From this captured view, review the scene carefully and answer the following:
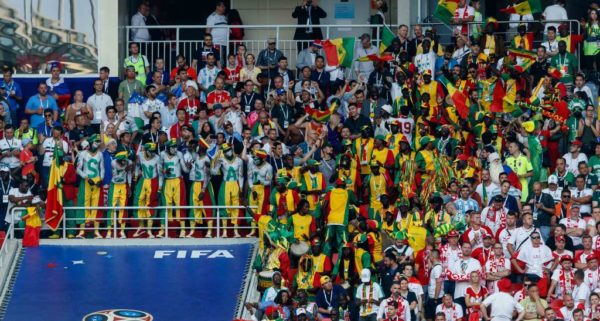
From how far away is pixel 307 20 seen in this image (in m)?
39.8

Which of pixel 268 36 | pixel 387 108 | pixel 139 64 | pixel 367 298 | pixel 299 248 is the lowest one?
pixel 367 298

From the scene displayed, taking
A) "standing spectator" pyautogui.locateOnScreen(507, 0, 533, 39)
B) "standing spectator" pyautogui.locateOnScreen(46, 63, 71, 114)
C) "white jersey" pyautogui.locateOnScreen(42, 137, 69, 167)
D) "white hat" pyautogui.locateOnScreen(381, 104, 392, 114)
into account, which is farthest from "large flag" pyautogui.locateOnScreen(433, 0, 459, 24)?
"white jersey" pyautogui.locateOnScreen(42, 137, 69, 167)

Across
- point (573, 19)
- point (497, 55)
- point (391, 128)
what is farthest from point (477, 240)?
point (573, 19)

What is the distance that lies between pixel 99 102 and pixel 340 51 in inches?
180

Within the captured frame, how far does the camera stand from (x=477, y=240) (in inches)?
1272

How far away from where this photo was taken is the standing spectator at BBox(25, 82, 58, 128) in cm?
3691

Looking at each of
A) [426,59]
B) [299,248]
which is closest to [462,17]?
[426,59]

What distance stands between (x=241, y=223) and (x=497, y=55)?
589 cm

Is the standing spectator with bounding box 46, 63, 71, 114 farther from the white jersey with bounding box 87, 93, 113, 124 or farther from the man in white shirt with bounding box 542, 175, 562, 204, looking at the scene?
the man in white shirt with bounding box 542, 175, 562, 204

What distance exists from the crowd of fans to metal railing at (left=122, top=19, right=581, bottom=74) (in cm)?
33

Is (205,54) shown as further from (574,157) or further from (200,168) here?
(574,157)

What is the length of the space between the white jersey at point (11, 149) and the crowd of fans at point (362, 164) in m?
0.04

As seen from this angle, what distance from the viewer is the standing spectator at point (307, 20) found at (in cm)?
3981

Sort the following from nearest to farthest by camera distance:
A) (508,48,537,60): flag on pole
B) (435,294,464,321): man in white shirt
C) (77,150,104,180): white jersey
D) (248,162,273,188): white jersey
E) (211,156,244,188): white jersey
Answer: (435,294,464,321): man in white shirt
(248,162,273,188): white jersey
(211,156,244,188): white jersey
(77,150,104,180): white jersey
(508,48,537,60): flag on pole
